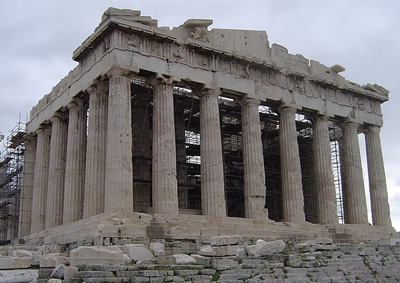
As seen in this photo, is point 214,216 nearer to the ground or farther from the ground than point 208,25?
nearer to the ground

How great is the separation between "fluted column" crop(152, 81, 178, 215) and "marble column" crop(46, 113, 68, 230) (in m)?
7.65

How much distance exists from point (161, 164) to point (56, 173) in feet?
27.3

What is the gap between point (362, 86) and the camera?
3641cm

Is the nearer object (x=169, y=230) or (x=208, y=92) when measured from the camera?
(x=169, y=230)

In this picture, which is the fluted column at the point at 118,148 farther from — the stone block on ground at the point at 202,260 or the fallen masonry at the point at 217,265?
the stone block on ground at the point at 202,260

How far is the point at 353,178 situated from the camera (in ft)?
111

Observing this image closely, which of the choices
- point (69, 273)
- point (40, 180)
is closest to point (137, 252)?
point (69, 273)

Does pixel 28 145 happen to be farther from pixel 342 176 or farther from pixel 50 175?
pixel 342 176

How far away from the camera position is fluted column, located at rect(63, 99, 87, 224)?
93.2ft

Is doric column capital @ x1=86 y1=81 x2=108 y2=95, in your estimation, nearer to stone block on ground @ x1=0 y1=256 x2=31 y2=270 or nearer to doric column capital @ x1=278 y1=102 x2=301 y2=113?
doric column capital @ x1=278 y1=102 x2=301 y2=113

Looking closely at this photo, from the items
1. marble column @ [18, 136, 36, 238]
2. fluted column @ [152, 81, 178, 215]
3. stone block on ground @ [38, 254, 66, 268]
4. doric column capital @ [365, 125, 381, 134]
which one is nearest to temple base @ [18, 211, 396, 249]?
fluted column @ [152, 81, 178, 215]

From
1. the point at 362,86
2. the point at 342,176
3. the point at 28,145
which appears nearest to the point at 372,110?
the point at 362,86

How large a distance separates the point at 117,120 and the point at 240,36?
941cm

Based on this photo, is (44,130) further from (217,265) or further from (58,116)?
(217,265)
